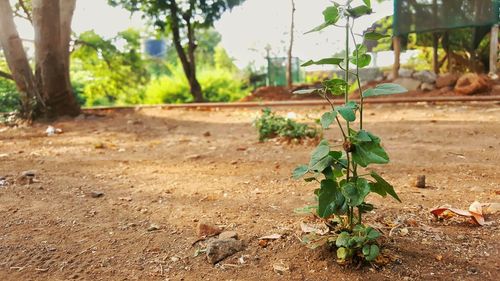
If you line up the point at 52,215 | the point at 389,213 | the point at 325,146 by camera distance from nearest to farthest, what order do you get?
the point at 325,146 → the point at 389,213 → the point at 52,215

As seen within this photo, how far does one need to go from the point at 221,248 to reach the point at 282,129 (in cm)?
251

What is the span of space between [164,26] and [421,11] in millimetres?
5946

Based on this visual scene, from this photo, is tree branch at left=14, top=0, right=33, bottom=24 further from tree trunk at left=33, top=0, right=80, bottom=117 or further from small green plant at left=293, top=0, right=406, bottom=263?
small green plant at left=293, top=0, right=406, bottom=263

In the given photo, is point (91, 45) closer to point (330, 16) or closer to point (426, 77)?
point (426, 77)

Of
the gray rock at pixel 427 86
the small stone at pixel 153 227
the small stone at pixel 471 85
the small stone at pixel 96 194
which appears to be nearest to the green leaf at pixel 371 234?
the small stone at pixel 153 227

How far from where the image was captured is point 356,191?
4.58 feet

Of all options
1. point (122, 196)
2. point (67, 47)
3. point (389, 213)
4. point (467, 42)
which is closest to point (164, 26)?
point (67, 47)

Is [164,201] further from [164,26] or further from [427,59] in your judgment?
[427,59]

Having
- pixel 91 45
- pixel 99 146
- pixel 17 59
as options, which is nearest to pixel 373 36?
pixel 99 146

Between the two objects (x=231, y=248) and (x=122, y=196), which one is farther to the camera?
(x=122, y=196)

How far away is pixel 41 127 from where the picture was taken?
599 centimetres

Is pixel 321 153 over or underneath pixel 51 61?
underneath

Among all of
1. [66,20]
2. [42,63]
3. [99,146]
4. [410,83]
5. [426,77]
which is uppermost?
[66,20]

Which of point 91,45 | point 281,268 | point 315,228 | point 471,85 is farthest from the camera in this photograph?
point 91,45
